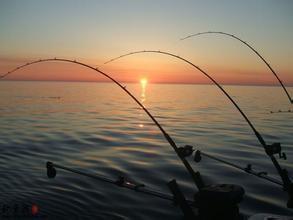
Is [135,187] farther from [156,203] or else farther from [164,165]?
[164,165]

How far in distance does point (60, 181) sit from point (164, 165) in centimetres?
424

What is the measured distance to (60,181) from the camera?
11.0 m

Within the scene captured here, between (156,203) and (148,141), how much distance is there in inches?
412

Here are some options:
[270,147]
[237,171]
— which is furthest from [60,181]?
[270,147]

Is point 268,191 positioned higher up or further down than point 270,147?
further down

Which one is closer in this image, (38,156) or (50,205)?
(50,205)

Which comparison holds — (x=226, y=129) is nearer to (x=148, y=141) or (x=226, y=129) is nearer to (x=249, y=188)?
(x=148, y=141)

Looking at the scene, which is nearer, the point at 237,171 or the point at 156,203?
the point at 156,203

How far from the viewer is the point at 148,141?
1964 cm

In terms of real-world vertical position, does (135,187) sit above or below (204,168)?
above

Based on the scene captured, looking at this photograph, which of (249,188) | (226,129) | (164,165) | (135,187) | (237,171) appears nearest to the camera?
(135,187)

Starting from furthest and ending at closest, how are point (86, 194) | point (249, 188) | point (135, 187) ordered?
point (249, 188), point (86, 194), point (135, 187)

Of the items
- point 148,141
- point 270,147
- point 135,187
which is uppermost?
point 270,147

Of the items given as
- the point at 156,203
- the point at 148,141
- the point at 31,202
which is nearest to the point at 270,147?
the point at 156,203
